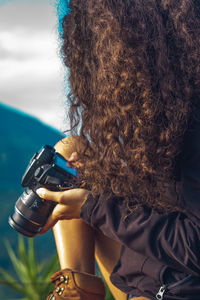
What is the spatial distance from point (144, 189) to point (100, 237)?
0.78 ft

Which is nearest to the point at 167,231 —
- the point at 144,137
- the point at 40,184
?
the point at 144,137

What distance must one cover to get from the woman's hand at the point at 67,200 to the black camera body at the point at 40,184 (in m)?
0.02

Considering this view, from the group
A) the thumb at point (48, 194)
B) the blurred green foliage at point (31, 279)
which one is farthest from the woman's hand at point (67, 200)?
the blurred green foliage at point (31, 279)

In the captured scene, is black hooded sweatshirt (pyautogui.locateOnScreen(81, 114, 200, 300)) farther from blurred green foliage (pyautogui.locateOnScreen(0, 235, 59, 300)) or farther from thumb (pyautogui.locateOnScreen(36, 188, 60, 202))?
blurred green foliage (pyautogui.locateOnScreen(0, 235, 59, 300))

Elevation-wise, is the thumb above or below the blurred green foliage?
above

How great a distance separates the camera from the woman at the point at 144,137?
→ 839 mm

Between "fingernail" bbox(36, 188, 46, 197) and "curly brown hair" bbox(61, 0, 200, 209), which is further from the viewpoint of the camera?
"fingernail" bbox(36, 188, 46, 197)

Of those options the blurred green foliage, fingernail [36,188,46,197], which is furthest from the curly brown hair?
the blurred green foliage

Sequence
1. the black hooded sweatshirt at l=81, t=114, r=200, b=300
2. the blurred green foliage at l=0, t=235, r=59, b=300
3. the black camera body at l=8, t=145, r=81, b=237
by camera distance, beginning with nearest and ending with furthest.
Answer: the black hooded sweatshirt at l=81, t=114, r=200, b=300
the black camera body at l=8, t=145, r=81, b=237
the blurred green foliage at l=0, t=235, r=59, b=300

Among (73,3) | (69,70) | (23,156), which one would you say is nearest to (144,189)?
(69,70)

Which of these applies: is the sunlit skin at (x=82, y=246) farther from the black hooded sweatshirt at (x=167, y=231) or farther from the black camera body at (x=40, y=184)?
the black hooded sweatshirt at (x=167, y=231)

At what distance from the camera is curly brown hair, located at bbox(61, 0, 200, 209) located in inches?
33.0

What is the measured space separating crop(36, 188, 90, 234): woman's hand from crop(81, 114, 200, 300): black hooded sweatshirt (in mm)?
24

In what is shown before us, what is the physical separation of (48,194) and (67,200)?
0.05 metres
